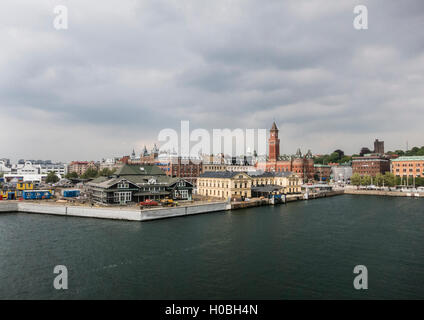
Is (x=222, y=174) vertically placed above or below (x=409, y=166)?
below

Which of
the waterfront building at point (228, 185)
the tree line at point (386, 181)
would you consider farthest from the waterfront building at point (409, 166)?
the waterfront building at point (228, 185)

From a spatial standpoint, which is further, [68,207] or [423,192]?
[423,192]

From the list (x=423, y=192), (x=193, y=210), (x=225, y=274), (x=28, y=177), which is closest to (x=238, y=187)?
(x=193, y=210)

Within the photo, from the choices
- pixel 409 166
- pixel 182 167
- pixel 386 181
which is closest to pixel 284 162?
pixel 386 181

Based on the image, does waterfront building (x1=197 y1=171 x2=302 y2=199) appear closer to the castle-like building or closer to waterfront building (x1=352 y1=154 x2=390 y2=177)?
the castle-like building

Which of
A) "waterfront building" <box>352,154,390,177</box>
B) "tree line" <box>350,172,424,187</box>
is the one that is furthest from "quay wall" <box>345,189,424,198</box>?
"waterfront building" <box>352,154,390,177</box>

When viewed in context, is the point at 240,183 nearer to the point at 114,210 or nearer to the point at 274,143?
the point at 114,210

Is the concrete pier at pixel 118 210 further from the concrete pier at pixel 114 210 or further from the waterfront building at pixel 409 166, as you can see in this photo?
the waterfront building at pixel 409 166

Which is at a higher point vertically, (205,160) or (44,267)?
(205,160)
